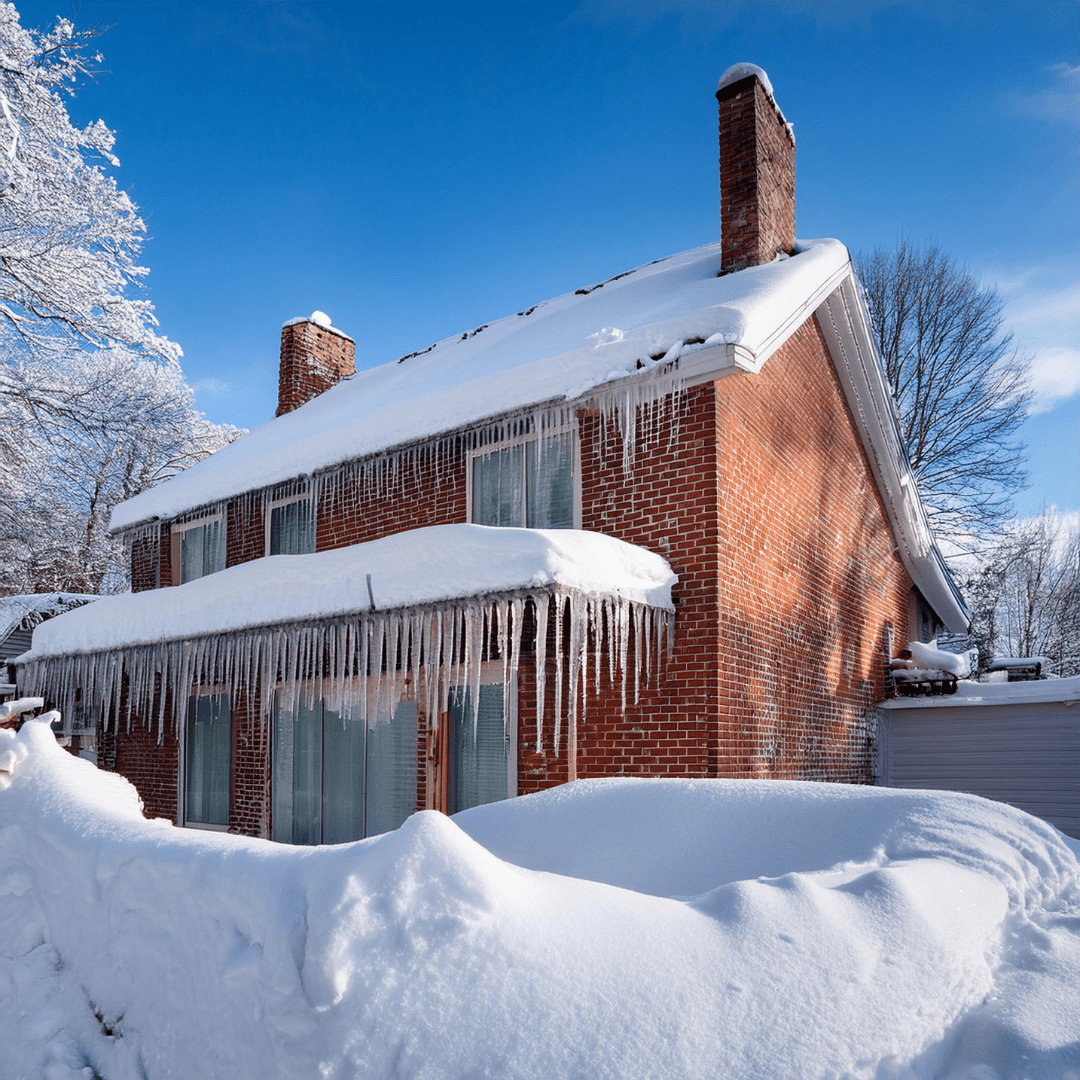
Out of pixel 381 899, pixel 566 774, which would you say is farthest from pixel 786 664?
pixel 381 899

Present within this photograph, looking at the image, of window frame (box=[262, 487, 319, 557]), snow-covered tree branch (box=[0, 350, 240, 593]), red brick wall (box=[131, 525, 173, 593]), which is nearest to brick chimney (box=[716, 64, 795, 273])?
window frame (box=[262, 487, 319, 557])

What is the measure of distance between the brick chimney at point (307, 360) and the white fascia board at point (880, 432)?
884 cm

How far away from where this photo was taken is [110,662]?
907 centimetres

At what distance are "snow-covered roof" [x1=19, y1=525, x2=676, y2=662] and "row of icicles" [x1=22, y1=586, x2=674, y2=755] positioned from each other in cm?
11

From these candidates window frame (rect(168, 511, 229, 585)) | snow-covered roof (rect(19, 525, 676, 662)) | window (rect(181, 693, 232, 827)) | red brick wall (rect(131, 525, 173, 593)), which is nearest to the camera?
snow-covered roof (rect(19, 525, 676, 662))

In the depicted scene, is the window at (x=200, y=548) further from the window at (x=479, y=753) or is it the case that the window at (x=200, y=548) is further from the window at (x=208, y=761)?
the window at (x=479, y=753)

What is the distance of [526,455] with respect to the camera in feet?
27.7

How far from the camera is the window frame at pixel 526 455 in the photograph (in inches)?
315

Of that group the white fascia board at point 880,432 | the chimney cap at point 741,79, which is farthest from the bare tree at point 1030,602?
the chimney cap at point 741,79

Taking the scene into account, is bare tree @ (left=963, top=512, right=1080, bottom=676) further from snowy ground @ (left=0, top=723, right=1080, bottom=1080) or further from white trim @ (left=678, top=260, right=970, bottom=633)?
snowy ground @ (left=0, top=723, right=1080, bottom=1080)

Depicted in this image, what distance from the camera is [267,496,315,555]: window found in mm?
10422

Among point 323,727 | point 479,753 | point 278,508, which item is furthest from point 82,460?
point 479,753

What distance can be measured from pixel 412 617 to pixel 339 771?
133 inches

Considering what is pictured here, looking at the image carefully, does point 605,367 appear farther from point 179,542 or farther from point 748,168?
point 179,542
